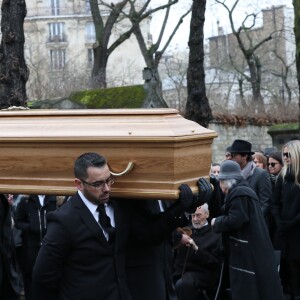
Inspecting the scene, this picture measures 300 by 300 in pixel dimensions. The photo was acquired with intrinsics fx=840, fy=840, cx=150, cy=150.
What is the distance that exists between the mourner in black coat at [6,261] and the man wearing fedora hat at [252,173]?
4190mm

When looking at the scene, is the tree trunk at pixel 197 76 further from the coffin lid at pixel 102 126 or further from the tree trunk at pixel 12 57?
the coffin lid at pixel 102 126

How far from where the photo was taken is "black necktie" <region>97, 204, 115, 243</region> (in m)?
5.38

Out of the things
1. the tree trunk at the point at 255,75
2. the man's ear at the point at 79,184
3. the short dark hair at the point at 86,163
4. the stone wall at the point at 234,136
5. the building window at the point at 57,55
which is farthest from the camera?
the building window at the point at 57,55

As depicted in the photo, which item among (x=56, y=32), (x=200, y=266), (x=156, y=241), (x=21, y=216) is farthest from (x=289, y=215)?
(x=56, y=32)

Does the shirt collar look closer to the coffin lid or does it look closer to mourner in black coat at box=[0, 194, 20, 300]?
the coffin lid

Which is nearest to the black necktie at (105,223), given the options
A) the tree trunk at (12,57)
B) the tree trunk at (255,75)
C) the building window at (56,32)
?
the tree trunk at (12,57)

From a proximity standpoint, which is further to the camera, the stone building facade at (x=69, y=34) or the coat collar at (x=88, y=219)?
the stone building facade at (x=69, y=34)

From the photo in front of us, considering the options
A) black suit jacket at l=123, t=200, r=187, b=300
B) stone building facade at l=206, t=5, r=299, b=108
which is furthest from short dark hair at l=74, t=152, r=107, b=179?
stone building facade at l=206, t=5, r=299, b=108

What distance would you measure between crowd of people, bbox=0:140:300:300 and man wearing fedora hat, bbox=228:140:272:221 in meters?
0.01

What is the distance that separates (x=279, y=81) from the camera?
5856 centimetres

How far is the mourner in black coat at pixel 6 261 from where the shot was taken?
645 centimetres

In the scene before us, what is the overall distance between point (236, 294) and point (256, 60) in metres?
34.1

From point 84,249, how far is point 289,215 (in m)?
4.60

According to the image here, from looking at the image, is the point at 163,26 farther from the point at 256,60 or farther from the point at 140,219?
the point at 140,219
